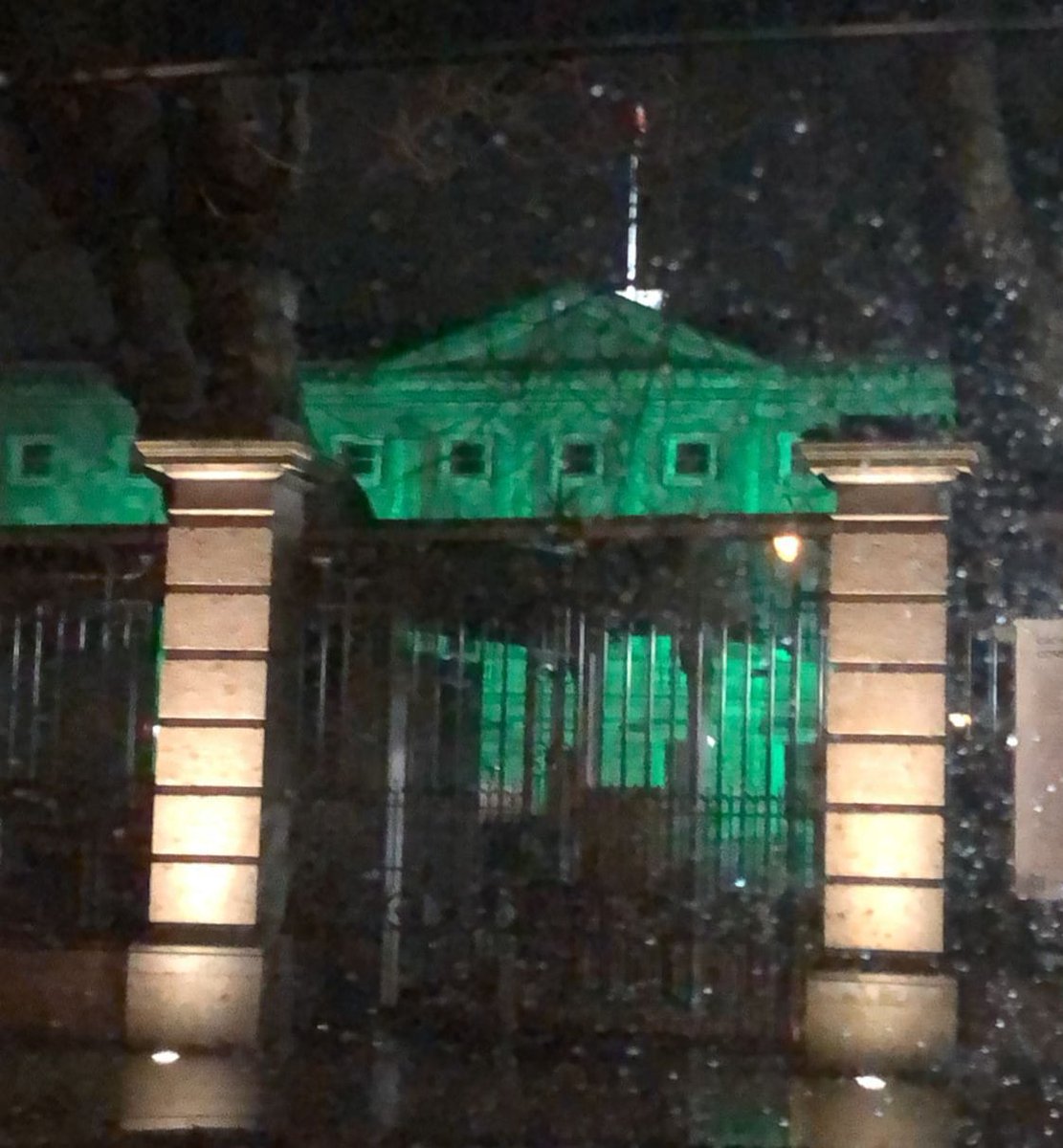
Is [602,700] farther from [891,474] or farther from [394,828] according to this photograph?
[891,474]

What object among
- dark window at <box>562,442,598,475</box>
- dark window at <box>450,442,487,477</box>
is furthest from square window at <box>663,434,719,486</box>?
dark window at <box>450,442,487,477</box>

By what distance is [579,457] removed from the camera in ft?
76.2

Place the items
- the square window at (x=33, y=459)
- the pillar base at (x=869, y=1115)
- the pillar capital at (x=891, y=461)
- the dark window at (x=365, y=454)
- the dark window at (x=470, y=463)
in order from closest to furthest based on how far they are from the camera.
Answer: the pillar base at (x=869, y=1115)
the pillar capital at (x=891, y=461)
the dark window at (x=470, y=463)
the dark window at (x=365, y=454)
the square window at (x=33, y=459)

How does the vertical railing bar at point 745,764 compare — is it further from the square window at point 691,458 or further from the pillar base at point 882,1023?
the square window at point 691,458

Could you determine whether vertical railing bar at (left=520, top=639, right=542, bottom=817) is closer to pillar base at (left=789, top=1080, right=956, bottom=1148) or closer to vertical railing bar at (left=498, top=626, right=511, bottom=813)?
vertical railing bar at (left=498, top=626, right=511, bottom=813)

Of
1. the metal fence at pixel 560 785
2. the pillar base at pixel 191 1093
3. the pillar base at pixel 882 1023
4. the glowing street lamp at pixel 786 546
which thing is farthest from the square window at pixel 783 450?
the pillar base at pixel 191 1093

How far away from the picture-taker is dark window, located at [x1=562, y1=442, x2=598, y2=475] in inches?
880

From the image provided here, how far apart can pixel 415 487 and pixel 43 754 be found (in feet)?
46.1

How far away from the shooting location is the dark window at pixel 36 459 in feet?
89.0

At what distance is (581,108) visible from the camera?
12.8 m

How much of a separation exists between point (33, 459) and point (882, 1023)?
2077 cm

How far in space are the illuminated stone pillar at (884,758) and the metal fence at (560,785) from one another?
465 mm

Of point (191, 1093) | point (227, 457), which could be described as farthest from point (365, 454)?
point (191, 1093)

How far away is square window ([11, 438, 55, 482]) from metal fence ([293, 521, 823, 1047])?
712 inches
